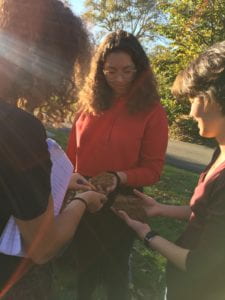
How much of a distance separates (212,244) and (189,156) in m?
11.1

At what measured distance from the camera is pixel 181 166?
10719 mm

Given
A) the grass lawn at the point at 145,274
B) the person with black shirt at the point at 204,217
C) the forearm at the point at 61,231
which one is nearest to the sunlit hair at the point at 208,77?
the person with black shirt at the point at 204,217

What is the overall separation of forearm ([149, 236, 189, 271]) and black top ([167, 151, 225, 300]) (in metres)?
0.04

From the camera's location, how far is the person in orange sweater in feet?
9.32

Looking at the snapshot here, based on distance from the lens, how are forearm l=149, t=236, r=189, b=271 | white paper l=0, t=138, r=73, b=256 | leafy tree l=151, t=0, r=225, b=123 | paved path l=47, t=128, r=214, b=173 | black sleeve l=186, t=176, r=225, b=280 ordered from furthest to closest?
leafy tree l=151, t=0, r=225, b=123 < paved path l=47, t=128, r=214, b=173 < forearm l=149, t=236, r=189, b=271 < black sleeve l=186, t=176, r=225, b=280 < white paper l=0, t=138, r=73, b=256

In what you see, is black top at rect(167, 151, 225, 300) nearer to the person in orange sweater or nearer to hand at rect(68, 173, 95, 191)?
hand at rect(68, 173, 95, 191)

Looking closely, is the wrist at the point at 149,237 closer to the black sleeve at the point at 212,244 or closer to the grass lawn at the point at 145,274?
the black sleeve at the point at 212,244

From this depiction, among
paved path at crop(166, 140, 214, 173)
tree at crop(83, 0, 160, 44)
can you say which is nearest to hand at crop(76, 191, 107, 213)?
paved path at crop(166, 140, 214, 173)

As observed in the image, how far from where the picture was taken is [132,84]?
9.64 feet

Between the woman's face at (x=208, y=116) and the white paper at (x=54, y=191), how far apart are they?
0.59 meters

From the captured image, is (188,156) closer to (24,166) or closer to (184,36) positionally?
(184,36)

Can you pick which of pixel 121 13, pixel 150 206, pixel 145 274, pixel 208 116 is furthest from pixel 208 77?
pixel 121 13

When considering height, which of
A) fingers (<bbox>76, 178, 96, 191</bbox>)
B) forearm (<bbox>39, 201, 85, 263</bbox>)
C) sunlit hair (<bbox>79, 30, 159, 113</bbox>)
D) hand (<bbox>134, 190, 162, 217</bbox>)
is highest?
sunlit hair (<bbox>79, 30, 159, 113</bbox>)

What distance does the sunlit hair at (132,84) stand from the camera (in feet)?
9.39
